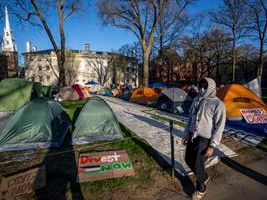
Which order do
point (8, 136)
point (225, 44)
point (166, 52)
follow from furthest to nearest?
point (166, 52), point (225, 44), point (8, 136)

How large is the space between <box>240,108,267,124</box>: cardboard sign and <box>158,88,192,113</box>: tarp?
181 inches

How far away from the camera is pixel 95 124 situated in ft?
25.2

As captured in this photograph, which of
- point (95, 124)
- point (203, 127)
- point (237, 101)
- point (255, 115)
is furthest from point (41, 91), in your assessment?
point (203, 127)

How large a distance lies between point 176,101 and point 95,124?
7.92m

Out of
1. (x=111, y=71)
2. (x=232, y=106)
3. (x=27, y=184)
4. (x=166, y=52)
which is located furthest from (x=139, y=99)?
(x=111, y=71)

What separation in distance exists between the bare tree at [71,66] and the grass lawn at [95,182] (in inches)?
2181

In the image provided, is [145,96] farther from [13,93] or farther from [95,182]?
[95,182]

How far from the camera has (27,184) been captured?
439 cm

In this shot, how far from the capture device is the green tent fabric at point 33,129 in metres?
6.91

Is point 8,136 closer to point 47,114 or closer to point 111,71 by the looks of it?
point 47,114

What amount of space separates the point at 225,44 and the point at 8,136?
3573 centimetres

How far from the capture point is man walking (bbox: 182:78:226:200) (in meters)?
3.72

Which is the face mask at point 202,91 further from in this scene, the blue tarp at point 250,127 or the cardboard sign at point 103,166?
the blue tarp at point 250,127

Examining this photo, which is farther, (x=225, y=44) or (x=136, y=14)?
(x=225, y=44)
